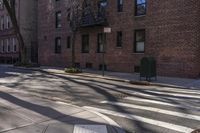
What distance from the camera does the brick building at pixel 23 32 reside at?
3850cm

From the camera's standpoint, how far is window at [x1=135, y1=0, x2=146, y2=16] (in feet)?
71.6

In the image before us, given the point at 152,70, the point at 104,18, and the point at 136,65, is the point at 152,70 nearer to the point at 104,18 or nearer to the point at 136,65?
the point at 136,65

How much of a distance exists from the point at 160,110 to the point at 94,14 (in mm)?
16761

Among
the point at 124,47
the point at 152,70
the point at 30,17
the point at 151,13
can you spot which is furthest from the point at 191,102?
the point at 30,17

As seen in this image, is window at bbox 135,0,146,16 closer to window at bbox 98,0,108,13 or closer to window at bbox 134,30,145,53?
window at bbox 134,30,145,53

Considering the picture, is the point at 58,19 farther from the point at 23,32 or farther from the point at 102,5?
the point at 23,32

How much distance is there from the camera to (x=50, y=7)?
104 ft

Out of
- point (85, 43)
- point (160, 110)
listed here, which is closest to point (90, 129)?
point (160, 110)

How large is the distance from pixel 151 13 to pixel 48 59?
14.8 m

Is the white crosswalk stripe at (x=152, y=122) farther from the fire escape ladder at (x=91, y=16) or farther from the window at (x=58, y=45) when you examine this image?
the window at (x=58, y=45)

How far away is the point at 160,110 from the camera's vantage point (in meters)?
8.79

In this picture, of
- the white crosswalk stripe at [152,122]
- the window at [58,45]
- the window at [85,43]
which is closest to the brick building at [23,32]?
the window at [58,45]

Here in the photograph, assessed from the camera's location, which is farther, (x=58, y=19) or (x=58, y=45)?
(x=58, y=45)

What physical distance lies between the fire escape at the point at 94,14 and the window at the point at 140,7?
314cm
